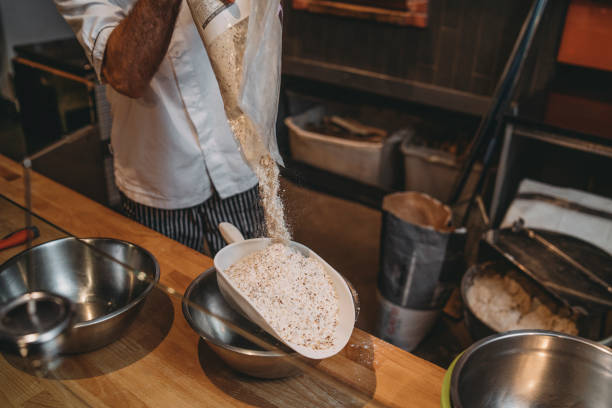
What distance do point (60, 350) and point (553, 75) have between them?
114 inches

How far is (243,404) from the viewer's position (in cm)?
90

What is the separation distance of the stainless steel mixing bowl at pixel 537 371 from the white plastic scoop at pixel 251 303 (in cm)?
21

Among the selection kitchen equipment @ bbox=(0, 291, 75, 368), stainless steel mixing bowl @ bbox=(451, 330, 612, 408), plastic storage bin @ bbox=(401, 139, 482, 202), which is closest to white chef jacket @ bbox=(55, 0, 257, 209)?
kitchen equipment @ bbox=(0, 291, 75, 368)

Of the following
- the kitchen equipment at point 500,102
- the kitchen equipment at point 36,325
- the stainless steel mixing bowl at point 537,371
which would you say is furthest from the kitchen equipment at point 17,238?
the kitchen equipment at point 500,102

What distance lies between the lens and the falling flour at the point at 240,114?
0.88m

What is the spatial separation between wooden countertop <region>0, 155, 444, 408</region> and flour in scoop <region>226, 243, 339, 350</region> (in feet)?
0.26

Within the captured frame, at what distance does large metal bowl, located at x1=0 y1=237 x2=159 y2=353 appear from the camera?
933 millimetres

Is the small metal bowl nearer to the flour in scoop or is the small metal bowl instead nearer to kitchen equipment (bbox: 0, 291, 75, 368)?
the flour in scoop

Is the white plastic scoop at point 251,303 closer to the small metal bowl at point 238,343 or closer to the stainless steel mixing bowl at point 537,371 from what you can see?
the small metal bowl at point 238,343

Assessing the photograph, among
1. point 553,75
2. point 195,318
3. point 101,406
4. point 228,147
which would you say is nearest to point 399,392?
point 195,318

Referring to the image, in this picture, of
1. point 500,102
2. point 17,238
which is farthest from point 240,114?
point 500,102

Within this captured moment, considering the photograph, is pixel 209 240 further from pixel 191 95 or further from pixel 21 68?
pixel 21 68

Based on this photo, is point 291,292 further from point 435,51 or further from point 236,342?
point 435,51

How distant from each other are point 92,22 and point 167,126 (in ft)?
1.19
